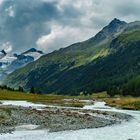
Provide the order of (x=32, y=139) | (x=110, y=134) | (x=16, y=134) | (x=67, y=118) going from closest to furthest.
Answer: (x=32, y=139)
(x=16, y=134)
(x=110, y=134)
(x=67, y=118)

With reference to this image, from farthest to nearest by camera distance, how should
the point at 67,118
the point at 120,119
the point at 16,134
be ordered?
the point at 120,119 < the point at 67,118 < the point at 16,134

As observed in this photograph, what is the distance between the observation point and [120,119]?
322ft

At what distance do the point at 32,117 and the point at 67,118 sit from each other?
27.1 feet

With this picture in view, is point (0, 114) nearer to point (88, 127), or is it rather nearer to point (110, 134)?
point (88, 127)

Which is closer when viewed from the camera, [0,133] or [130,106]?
[0,133]

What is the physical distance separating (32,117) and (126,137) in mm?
25837

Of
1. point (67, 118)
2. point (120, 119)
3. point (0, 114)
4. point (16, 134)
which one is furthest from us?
point (120, 119)

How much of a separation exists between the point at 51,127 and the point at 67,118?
1514 centimetres

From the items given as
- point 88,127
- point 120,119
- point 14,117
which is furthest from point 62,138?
point 120,119

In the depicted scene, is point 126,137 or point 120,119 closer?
point 126,137

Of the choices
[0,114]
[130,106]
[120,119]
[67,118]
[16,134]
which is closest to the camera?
[16,134]

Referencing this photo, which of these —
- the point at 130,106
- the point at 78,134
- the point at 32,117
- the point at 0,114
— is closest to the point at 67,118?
the point at 32,117

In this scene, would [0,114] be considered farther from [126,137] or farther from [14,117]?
[126,137]

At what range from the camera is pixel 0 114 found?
81688mm
